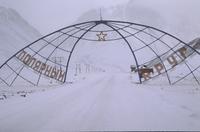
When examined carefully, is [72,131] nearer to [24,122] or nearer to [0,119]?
[24,122]

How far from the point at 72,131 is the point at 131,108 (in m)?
4.10

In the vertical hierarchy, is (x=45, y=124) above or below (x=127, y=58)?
below

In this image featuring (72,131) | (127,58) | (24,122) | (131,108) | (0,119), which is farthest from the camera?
(127,58)

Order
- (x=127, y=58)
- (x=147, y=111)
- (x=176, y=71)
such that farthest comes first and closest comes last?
(x=127, y=58) → (x=176, y=71) → (x=147, y=111)

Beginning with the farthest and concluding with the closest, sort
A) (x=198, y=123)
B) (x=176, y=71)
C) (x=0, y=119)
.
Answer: (x=176, y=71) → (x=0, y=119) → (x=198, y=123)

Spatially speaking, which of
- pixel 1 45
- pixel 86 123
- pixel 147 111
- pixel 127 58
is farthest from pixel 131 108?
pixel 1 45

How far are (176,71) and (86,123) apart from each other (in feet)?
99.6

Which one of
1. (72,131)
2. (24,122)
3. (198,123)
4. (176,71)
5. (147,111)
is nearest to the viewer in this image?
(72,131)

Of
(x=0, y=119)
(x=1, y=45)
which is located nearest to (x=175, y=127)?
(x=0, y=119)

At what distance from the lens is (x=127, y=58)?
573 ft

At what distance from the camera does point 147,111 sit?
10578mm

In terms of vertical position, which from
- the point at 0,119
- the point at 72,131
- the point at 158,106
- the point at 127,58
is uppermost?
the point at 127,58

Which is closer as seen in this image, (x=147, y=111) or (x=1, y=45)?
(x=147, y=111)

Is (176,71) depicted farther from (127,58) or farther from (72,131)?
(127,58)
